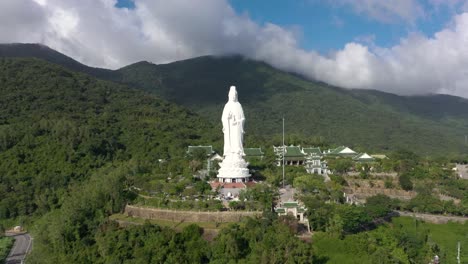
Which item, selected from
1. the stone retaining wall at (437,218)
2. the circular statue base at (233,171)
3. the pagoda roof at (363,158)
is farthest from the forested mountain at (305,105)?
the stone retaining wall at (437,218)

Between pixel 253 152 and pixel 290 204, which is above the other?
pixel 253 152

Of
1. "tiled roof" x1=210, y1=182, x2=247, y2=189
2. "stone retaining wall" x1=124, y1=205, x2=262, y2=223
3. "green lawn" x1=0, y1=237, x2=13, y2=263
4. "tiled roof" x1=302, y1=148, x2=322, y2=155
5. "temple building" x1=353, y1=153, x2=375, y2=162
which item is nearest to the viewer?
"stone retaining wall" x1=124, y1=205, x2=262, y2=223

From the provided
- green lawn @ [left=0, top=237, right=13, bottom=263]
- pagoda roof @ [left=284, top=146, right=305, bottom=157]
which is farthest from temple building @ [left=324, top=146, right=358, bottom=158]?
green lawn @ [left=0, top=237, right=13, bottom=263]

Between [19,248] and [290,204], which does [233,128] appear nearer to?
[290,204]

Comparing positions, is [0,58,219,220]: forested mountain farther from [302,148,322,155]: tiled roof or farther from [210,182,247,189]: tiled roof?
[302,148,322,155]: tiled roof

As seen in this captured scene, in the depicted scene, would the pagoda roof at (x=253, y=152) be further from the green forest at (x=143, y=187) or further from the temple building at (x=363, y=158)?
the temple building at (x=363, y=158)

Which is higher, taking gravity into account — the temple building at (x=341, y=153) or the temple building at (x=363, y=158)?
the temple building at (x=341, y=153)

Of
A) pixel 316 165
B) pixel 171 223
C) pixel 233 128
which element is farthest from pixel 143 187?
pixel 316 165
